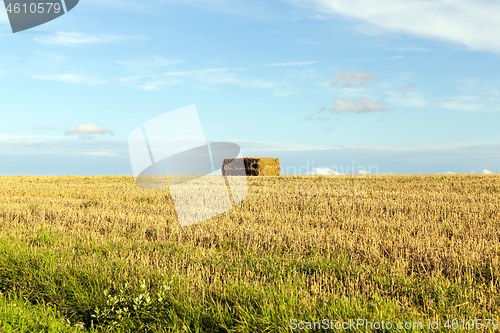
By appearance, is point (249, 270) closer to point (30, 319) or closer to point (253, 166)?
point (30, 319)

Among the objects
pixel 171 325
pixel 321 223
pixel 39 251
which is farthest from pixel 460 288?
pixel 39 251

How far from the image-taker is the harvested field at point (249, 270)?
359 centimetres

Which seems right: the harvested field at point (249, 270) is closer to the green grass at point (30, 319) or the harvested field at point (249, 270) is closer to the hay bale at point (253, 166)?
the green grass at point (30, 319)

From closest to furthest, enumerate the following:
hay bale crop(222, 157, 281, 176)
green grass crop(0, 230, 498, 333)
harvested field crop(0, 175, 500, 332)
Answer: green grass crop(0, 230, 498, 333) → harvested field crop(0, 175, 500, 332) → hay bale crop(222, 157, 281, 176)

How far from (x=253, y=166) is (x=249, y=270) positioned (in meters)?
26.2

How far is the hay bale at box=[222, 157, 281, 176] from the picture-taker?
30648 mm

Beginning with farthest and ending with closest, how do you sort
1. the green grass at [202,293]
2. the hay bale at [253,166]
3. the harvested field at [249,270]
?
the hay bale at [253,166]
the harvested field at [249,270]
the green grass at [202,293]

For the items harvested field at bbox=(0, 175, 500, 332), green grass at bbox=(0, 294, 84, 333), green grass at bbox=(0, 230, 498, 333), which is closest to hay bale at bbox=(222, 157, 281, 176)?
harvested field at bbox=(0, 175, 500, 332)

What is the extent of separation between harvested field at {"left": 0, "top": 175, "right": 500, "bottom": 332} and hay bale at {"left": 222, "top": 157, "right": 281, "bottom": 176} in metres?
21.8

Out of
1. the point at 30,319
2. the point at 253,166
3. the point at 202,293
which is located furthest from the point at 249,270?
the point at 253,166

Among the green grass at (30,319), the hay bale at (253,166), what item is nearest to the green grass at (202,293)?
the green grass at (30,319)

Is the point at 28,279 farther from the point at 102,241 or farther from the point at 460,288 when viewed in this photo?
the point at 460,288

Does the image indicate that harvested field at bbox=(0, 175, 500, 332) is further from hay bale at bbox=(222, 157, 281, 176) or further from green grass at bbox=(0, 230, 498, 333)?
hay bale at bbox=(222, 157, 281, 176)

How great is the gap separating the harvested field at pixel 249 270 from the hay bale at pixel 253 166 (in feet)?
71.6
